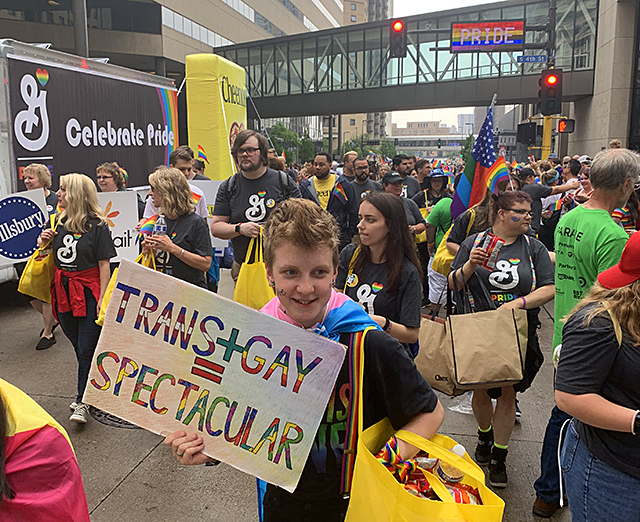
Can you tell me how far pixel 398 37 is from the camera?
14719 mm

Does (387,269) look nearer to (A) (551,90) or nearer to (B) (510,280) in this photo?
(B) (510,280)

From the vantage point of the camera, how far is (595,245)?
10.2 feet

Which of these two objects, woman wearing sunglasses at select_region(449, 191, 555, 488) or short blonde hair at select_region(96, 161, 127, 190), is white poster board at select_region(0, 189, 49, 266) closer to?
short blonde hair at select_region(96, 161, 127, 190)

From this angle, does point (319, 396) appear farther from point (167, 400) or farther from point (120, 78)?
point (120, 78)

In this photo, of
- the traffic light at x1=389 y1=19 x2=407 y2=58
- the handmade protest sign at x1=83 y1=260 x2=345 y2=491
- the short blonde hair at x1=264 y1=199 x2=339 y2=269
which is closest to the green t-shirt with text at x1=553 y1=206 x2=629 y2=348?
the short blonde hair at x1=264 y1=199 x2=339 y2=269

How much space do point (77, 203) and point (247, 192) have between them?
133 cm

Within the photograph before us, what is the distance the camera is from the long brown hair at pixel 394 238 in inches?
127

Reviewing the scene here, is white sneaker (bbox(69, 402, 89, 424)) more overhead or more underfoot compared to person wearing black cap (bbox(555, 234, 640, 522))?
more underfoot

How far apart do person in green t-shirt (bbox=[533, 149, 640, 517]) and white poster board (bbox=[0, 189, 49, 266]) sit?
14.7ft

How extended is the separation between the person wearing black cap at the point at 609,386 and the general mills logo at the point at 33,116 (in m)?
7.24

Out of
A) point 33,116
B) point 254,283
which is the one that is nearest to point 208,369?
point 254,283

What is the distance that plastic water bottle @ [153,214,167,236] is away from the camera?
4562 millimetres

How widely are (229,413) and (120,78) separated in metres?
9.04

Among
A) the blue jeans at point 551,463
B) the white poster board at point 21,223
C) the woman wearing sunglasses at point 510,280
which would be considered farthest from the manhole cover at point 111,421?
the blue jeans at point 551,463
